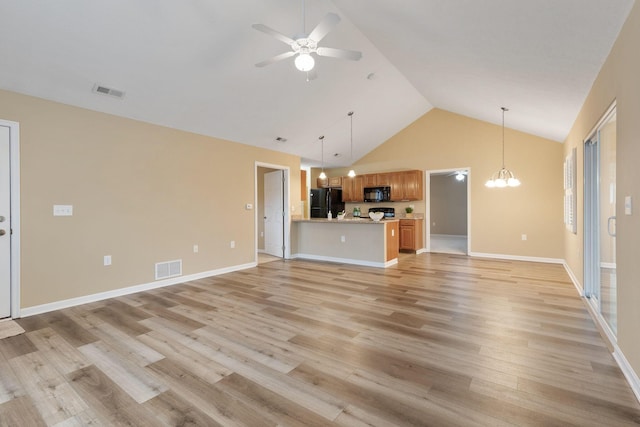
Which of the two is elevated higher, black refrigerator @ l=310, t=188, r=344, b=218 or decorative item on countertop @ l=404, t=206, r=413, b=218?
black refrigerator @ l=310, t=188, r=344, b=218

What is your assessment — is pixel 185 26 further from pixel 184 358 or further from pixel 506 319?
pixel 506 319

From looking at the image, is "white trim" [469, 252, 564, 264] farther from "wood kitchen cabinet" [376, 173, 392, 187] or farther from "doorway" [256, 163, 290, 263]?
"doorway" [256, 163, 290, 263]

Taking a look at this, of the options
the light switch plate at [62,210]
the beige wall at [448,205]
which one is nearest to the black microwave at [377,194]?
the beige wall at [448,205]

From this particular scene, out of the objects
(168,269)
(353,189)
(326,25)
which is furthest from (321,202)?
(326,25)

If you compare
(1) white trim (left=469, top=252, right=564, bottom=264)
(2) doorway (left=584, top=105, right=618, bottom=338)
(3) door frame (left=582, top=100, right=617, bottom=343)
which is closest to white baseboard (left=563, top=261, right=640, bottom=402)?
(2) doorway (left=584, top=105, right=618, bottom=338)

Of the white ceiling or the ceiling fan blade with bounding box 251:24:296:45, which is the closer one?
the ceiling fan blade with bounding box 251:24:296:45

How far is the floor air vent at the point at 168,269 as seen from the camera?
456 cm

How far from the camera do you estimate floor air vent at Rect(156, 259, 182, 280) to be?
456cm

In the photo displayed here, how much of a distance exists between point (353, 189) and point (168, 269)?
5.42 meters

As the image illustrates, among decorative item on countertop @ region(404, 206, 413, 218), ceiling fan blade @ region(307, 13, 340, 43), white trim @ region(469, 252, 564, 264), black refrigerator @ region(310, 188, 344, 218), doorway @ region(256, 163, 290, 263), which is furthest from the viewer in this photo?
black refrigerator @ region(310, 188, 344, 218)

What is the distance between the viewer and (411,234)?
7547 mm

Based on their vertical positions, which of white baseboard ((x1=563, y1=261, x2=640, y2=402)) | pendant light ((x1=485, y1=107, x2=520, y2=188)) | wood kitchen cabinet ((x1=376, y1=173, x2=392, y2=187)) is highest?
wood kitchen cabinet ((x1=376, y1=173, x2=392, y2=187))

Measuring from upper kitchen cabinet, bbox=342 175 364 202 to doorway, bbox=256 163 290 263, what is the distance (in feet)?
7.62

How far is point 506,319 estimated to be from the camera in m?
3.12
